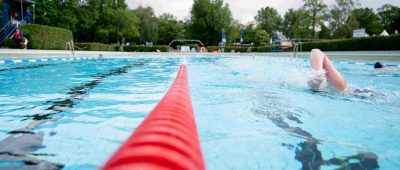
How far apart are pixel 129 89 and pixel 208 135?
127 inches

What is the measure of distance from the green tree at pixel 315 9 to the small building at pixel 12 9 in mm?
45679

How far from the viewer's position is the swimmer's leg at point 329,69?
5.02 meters

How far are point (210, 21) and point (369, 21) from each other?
3093 centimetres

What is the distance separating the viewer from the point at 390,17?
6431 centimetres

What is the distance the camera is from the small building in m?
22.4

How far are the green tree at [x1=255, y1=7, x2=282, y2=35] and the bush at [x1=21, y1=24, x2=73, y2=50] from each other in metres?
64.1

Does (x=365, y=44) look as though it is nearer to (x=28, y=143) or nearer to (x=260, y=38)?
(x=28, y=143)

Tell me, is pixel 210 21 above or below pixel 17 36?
above

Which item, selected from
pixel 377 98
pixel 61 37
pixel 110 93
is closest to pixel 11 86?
pixel 110 93

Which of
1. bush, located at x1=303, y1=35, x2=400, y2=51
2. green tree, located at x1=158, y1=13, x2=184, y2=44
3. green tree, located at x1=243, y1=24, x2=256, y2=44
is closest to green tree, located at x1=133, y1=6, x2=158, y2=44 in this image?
green tree, located at x1=158, y1=13, x2=184, y2=44

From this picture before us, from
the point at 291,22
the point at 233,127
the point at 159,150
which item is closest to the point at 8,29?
the point at 233,127

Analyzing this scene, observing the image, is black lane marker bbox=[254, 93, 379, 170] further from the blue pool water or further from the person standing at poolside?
the person standing at poolside

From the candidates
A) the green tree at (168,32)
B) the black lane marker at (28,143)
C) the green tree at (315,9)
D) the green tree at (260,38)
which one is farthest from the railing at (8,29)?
the green tree at (168,32)

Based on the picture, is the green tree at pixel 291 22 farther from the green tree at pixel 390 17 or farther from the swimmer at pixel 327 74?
the swimmer at pixel 327 74
